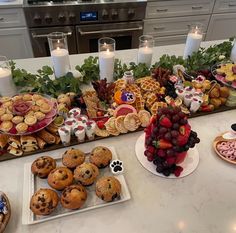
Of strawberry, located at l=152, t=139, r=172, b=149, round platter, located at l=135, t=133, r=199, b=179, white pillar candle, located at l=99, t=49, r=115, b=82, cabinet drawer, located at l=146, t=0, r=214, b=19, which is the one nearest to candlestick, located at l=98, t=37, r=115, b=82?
white pillar candle, located at l=99, t=49, r=115, b=82

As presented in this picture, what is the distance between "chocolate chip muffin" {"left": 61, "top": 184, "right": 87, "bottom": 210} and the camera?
0.61 meters

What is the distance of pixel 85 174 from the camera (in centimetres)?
65

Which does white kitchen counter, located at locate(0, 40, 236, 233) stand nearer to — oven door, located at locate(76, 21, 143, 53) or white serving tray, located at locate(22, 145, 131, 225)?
white serving tray, located at locate(22, 145, 131, 225)

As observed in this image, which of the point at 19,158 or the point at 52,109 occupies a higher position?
the point at 52,109

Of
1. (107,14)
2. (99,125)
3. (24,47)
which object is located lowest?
(24,47)

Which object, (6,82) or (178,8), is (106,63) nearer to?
(6,82)

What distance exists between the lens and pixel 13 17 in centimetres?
179

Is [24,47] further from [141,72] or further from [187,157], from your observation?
[187,157]

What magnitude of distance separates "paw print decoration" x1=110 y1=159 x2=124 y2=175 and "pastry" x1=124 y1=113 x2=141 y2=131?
0.17 metres

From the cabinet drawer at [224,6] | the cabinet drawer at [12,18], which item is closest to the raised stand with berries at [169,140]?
the cabinet drawer at [12,18]

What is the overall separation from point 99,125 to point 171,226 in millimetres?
411

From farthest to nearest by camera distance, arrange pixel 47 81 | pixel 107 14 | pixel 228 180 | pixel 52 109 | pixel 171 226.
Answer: pixel 107 14, pixel 47 81, pixel 52 109, pixel 228 180, pixel 171 226

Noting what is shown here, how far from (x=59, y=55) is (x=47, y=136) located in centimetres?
38

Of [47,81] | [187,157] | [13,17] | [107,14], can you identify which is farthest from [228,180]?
[13,17]
